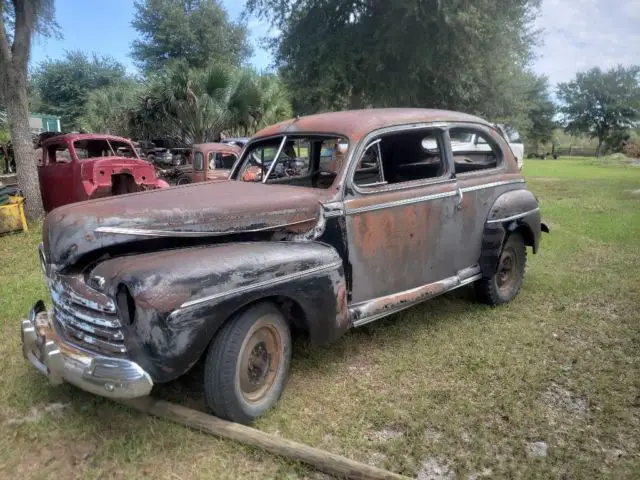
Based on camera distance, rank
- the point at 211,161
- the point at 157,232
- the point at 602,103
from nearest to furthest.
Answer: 1. the point at 157,232
2. the point at 211,161
3. the point at 602,103

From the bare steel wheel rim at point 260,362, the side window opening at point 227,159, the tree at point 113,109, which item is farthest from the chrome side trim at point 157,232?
the tree at point 113,109

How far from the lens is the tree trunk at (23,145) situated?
9.09m

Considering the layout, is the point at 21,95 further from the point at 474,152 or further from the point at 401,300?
the point at 401,300

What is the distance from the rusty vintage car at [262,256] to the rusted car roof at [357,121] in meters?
0.02

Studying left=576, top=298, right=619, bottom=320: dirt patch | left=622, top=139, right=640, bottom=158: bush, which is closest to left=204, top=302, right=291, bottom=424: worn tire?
left=576, top=298, right=619, bottom=320: dirt patch

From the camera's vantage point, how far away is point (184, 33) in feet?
116

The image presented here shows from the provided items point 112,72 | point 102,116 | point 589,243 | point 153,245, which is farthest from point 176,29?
point 153,245

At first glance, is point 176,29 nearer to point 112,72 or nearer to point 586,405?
point 112,72

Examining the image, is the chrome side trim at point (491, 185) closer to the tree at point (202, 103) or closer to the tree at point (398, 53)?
the tree at point (398, 53)

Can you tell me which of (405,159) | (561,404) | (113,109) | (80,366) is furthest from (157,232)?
(113,109)

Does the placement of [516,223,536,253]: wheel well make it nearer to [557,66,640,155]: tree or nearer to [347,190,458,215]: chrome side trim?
[347,190,458,215]: chrome side trim

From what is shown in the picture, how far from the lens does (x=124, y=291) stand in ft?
8.75

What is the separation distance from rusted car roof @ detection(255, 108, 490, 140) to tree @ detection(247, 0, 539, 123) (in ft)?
33.1

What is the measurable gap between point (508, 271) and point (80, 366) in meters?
3.99
